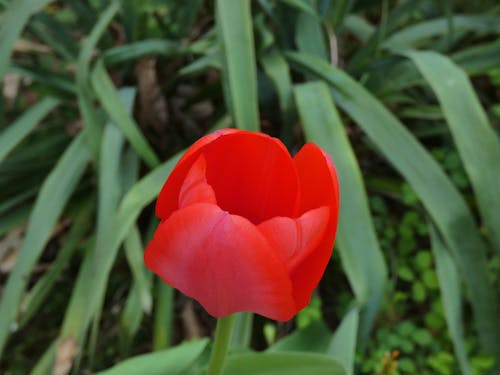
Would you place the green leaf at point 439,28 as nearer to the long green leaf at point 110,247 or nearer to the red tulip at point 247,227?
the long green leaf at point 110,247

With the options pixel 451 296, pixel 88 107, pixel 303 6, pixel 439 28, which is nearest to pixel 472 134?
pixel 451 296

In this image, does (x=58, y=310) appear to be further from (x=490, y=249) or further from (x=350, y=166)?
(x=490, y=249)

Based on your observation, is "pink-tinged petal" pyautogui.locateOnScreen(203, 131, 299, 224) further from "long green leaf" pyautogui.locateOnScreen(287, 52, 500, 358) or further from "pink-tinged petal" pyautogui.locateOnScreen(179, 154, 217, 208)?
"long green leaf" pyautogui.locateOnScreen(287, 52, 500, 358)

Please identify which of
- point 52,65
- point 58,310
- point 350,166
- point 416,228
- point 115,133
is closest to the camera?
point 350,166

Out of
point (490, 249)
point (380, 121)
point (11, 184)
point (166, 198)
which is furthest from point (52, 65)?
point (166, 198)

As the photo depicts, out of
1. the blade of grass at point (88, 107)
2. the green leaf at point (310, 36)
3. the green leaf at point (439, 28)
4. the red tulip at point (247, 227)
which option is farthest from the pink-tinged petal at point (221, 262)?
the green leaf at point (439, 28)
